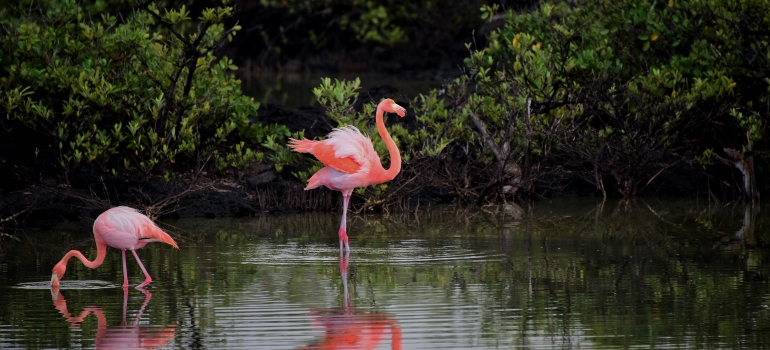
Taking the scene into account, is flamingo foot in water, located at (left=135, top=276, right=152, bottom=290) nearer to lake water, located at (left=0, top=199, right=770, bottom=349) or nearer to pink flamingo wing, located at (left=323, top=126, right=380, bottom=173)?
lake water, located at (left=0, top=199, right=770, bottom=349)

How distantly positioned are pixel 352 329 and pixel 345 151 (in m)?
3.65

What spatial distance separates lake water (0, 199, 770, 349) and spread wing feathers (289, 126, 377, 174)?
0.69 metres

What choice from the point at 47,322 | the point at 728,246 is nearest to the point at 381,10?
the point at 728,246

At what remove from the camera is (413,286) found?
27.4 feet

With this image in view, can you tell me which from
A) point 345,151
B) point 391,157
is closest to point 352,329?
point 345,151

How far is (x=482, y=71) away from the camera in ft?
45.2

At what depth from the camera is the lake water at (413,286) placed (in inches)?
269

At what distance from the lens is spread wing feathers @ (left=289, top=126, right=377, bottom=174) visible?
10.6 m

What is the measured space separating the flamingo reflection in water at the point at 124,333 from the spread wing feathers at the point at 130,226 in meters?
Result: 1.08

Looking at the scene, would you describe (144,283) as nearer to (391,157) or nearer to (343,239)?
(343,239)

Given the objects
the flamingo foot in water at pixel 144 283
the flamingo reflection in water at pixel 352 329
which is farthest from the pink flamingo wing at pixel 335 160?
the flamingo reflection in water at pixel 352 329

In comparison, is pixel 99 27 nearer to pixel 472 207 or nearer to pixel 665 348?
pixel 472 207

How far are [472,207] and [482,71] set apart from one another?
5.26 ft

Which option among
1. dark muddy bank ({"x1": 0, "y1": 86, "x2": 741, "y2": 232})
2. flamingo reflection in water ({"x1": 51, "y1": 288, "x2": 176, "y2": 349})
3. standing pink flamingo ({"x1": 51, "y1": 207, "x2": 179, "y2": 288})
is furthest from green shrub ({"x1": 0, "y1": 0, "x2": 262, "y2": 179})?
flamingo reflection in water ({"x1": 51, "y1": 288, "x2": 176, "y2": 349})
